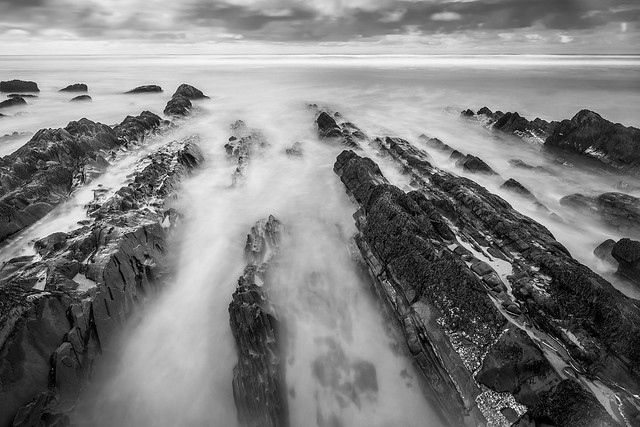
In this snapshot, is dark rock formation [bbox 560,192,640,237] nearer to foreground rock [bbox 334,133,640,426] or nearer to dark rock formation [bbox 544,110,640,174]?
foreground rock [bbox 334,133,640,426]

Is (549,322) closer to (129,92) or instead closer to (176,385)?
(176,385)

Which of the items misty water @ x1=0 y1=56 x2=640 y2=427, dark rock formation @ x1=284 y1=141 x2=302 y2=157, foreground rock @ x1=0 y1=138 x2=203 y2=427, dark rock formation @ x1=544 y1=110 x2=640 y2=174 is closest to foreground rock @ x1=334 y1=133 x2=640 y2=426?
misty water @ x1=0 y1=56 x2=640 y2=427

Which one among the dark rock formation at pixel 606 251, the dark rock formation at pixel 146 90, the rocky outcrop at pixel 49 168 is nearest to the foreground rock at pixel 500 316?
the dark rock formation at pixel 606 251

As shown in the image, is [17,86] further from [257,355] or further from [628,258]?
Answer: [628,258]

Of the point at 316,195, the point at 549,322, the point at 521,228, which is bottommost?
the point at 316,195

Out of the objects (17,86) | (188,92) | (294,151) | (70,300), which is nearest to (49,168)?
(70,300)

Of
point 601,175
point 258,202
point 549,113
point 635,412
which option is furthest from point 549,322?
point 549,113

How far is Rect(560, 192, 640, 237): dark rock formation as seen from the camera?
867 centimetres

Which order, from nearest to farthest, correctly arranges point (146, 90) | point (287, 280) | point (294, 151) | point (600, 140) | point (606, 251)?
1. point (287, 280)
2. point (606, 251)
3. point (600, 140)
4. point (294, 151)
5. point (146, 90)

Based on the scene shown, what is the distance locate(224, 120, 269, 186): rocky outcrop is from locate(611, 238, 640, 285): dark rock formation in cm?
1087

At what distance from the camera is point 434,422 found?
16.0ft

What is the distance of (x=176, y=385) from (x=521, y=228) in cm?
766

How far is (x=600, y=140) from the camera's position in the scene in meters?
14.0

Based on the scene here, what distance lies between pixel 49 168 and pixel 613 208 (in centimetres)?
1777
